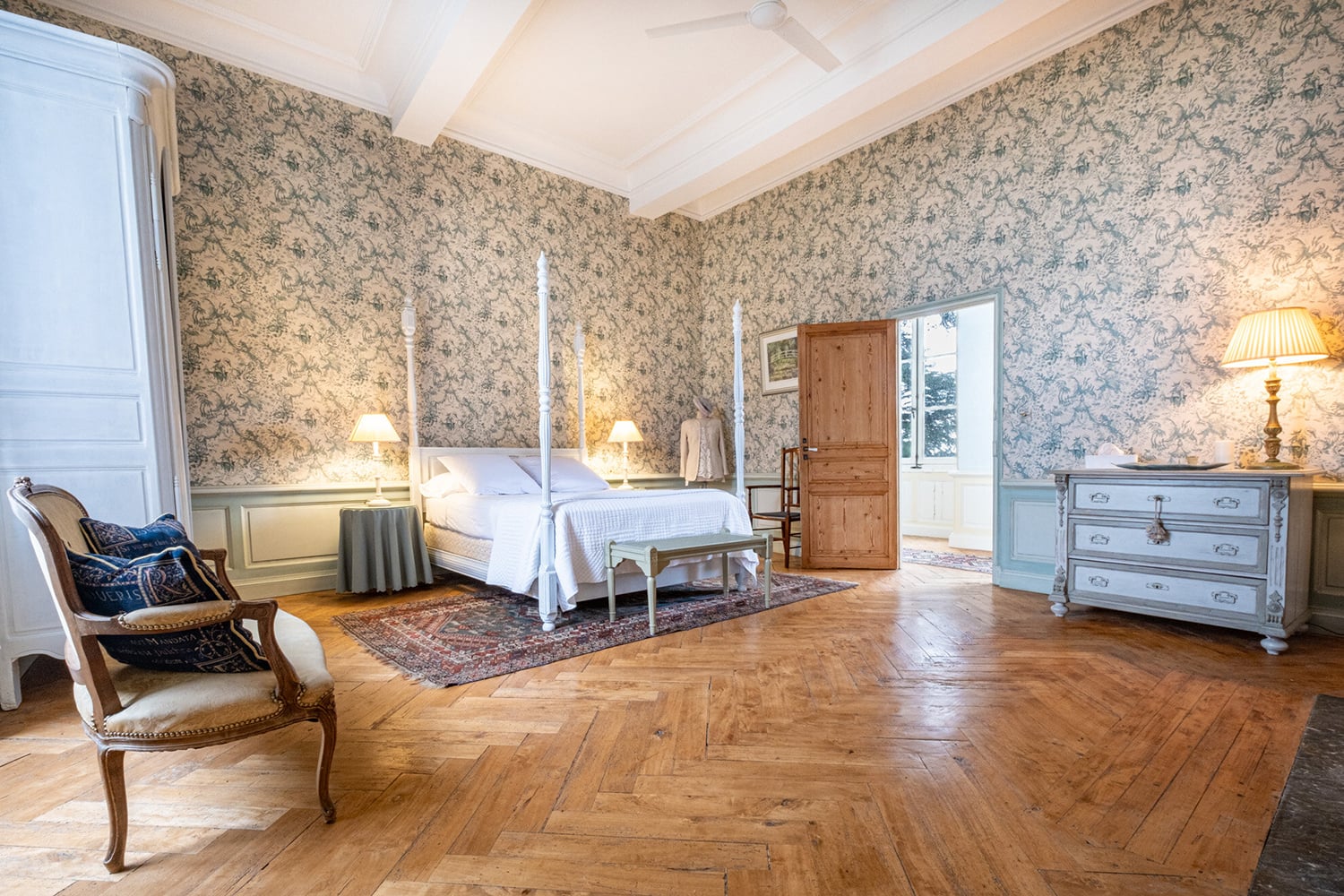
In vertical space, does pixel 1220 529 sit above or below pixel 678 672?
above

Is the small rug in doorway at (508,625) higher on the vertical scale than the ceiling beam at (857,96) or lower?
lower

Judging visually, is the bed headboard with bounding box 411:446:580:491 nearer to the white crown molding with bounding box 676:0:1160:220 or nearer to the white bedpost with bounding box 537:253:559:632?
the white bedpost with bounding box 537:253:559:632

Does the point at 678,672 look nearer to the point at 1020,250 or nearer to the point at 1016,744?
the point at 1016,744

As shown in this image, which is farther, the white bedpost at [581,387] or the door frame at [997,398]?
the white bedpost at [581,387]

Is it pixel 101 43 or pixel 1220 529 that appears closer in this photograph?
pixel 101 43

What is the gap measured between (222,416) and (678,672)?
3352 mm

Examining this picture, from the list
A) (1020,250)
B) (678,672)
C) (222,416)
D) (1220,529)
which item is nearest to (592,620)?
(678,672)

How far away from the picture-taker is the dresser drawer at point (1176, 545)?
274cm

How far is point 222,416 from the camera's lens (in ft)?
12.6

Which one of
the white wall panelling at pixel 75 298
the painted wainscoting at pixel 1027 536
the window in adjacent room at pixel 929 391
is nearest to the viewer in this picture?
the white wall panelling at pixel 75 298

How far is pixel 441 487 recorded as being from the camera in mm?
4305

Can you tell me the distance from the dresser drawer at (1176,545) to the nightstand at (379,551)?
4014mm

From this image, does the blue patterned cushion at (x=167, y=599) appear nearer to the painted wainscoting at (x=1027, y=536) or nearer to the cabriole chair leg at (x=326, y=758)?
the cabriole chair leg at (x=326, y=758)

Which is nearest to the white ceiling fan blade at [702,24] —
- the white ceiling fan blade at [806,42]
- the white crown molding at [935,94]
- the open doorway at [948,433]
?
the white ceiling fan blade at [806,42]
